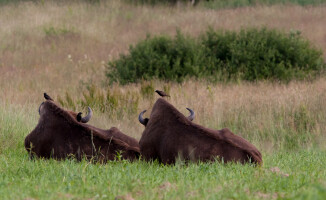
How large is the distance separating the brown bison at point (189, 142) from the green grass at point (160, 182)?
0.58ft

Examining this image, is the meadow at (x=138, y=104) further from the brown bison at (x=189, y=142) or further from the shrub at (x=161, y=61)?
the shrub at (x=161, y=61)

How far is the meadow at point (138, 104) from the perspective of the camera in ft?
17.2

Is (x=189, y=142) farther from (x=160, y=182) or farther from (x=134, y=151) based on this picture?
(x=160, y=182)

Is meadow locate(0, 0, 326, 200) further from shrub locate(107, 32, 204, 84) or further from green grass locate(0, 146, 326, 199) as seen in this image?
shrub locate(107, 32, 204, 84)

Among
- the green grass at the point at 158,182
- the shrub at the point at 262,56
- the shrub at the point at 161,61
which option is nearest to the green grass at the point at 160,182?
the green grass at the point at 158,182

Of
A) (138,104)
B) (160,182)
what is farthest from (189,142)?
(138,104)

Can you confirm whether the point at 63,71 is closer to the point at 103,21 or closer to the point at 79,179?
the point at 103,21

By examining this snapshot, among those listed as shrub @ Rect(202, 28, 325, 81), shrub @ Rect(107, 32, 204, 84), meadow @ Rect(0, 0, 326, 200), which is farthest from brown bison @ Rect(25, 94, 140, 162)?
shrub @ Rect(202, 28, 325, 81)

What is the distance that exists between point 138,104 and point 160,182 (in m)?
8.79

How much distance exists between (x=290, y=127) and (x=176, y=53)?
9271 mm

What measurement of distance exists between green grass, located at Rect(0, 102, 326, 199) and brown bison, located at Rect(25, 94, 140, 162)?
33cm

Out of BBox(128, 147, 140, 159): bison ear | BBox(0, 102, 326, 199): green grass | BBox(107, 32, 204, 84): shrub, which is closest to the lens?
BBox(0, 102, 326, 199): green grass

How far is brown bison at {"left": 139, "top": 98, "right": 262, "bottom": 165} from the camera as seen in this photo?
6887 millimetres

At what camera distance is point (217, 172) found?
20.0 ft
